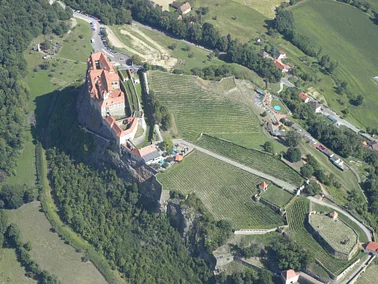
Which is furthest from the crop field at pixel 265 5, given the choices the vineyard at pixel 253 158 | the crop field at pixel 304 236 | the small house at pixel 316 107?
the crop field at pixel 304 236

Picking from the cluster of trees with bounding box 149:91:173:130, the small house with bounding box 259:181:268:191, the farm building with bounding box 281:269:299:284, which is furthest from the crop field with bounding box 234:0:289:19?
the farm building with bounding box 281:269:299:284

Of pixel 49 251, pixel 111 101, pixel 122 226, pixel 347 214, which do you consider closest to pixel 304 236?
pixel 347 214

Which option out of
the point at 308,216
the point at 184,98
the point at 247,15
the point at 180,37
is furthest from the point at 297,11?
the point at 308,216

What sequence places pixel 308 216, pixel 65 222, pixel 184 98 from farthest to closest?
pixel 184 98, pixel 65 222, pixel 308 216

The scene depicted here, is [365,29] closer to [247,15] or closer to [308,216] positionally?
[247,15]

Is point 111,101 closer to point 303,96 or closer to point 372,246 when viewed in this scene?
point 303,96

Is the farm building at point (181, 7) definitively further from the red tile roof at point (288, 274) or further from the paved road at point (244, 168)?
the red tile roof at point (288, 274)
